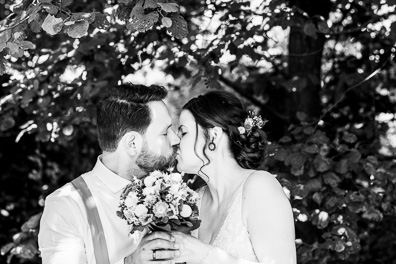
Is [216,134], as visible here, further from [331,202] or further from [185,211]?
[331,202]

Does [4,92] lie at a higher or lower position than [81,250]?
lower

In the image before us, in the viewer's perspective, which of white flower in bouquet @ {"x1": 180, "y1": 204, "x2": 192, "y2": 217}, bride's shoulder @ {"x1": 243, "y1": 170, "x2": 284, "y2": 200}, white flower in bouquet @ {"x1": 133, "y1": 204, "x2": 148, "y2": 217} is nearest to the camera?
white flower in bouquet @ {"x1": 133, "y1": 204, "x2": 148, "y2": 217}

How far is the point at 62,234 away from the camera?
317 centimetres

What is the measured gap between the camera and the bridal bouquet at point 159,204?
3.07 m

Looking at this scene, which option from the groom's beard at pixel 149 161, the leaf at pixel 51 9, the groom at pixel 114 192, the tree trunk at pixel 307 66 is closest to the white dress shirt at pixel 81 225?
the groom at pixel 114 192

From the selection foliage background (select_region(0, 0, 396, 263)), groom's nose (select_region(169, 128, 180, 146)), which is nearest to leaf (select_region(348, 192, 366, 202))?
foliage background (select_region(0, 0, 396, 263))

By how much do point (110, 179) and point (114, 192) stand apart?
0.22ft

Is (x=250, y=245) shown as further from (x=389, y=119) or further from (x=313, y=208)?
(x=389, y=119)

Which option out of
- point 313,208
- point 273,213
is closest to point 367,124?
point 313,208

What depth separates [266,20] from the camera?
18.6ft

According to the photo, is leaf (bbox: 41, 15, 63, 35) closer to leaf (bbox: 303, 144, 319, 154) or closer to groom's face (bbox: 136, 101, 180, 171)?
groom's face (bbox: 136, 101, 180, 171)

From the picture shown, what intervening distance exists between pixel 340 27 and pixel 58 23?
3764mm

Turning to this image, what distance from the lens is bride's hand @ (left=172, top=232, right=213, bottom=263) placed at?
3.22 meters

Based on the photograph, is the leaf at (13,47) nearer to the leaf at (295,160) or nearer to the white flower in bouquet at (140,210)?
the white flower in bouquet at (140,210)
